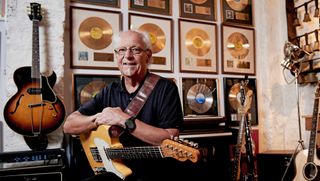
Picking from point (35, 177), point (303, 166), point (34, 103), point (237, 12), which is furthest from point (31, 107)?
point (237, 12)

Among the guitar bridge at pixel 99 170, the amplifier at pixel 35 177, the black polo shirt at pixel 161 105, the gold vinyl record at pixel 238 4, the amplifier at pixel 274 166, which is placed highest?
the gold vinyl record at pixel 238 4

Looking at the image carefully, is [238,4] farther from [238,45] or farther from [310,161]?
[310,161]

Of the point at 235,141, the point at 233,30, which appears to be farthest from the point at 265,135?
the point at 233,30

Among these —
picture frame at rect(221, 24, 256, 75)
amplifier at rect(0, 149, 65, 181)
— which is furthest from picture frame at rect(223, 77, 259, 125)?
amplifier at rect(0, 149, 65, 181)

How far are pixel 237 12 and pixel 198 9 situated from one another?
570 mm

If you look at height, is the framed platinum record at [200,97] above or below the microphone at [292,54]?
below

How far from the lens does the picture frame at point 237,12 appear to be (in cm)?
346

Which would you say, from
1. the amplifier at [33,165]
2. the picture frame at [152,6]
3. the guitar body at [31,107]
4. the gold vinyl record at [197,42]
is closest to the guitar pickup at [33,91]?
the guitar body at [31,107]

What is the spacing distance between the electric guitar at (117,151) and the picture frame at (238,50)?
2.02m

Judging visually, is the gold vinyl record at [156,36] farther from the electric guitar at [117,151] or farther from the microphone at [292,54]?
the electric guitar at [117,151]

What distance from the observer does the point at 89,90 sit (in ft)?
9.00

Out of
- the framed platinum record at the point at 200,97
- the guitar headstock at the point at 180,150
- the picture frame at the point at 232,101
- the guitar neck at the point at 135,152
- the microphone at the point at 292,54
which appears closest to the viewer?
the guitar headstock at the point at 180,150

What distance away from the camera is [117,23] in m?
2.90

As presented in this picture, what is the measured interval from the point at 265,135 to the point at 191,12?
5.75 feet
